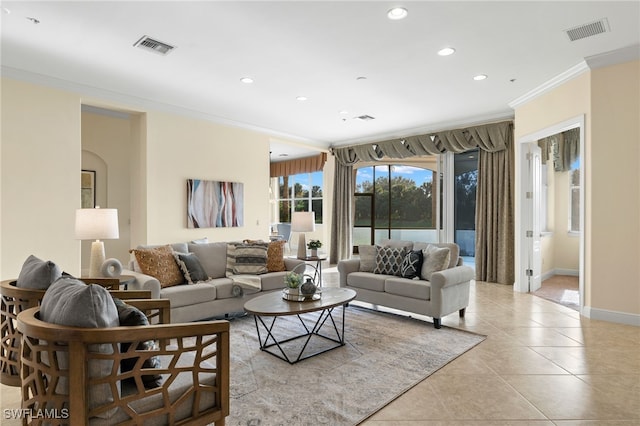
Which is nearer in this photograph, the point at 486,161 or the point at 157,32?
the point at 157,32

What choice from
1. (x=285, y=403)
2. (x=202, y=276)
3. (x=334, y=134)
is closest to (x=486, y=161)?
(x=334, y=134)

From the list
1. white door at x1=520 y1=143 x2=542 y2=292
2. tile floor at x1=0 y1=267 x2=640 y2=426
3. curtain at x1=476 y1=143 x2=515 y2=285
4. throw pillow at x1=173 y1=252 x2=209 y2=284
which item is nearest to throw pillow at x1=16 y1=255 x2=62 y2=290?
tile floor at x1=0 y1=267 x2=640 y2=426

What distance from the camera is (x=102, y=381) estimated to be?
1.40 meters

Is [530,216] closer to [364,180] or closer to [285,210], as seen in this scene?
[364,180]

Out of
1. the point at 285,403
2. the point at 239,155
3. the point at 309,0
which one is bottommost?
the point at 285,403

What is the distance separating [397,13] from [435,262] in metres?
2.49

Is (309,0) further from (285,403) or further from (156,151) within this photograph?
(156,151)

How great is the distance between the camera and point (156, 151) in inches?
223

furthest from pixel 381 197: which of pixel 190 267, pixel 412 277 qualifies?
pixel 190 267

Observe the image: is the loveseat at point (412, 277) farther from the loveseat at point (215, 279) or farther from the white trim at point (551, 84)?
the white trim at point (551, 84)

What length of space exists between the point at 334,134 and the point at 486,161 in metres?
2.99

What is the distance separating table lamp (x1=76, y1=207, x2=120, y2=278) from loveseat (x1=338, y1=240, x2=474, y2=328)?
265 centimetres

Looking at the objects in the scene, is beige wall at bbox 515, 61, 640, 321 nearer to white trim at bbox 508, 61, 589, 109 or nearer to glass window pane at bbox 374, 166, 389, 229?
white trim at bbox 508, 61, 589, 109

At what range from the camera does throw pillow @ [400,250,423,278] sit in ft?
13.9
